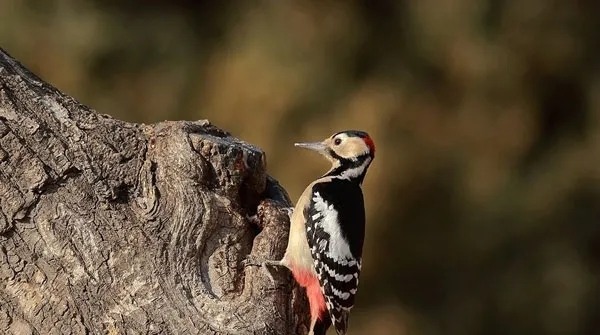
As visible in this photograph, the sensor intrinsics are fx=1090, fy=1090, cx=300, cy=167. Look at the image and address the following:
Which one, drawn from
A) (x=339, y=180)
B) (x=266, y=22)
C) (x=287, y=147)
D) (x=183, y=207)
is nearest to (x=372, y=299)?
(x=287, y=147)

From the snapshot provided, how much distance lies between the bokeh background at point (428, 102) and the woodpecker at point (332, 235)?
3284 millimetres

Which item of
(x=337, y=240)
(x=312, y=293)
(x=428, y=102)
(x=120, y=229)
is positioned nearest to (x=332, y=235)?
(x=337, y=240)

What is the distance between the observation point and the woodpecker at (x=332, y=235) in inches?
140

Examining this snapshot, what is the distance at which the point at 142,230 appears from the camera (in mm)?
3164

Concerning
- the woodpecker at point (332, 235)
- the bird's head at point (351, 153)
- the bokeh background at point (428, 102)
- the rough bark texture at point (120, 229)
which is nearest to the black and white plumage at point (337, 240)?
the woodpecker at point (332, 235)

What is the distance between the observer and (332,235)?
3920 mm

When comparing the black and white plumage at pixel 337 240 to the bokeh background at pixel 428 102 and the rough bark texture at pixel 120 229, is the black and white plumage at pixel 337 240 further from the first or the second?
the bokeh background at pixel 428 102

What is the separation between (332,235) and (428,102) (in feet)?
13.8

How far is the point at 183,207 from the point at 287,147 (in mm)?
4266

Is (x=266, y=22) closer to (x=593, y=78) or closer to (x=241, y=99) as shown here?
(x=241, y=99)

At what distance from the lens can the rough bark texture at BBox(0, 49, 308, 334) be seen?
119 inches

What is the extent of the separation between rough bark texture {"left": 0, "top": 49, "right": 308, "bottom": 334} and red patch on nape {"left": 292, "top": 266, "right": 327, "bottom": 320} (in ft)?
0.21

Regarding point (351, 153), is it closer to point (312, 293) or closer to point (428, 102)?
point (312, 293)

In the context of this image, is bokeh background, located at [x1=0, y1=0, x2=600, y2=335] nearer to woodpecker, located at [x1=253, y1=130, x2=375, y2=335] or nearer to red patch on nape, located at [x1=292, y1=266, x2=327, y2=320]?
woodpecker, located at [x1=253, y1=130, x2=375, y2=335]
